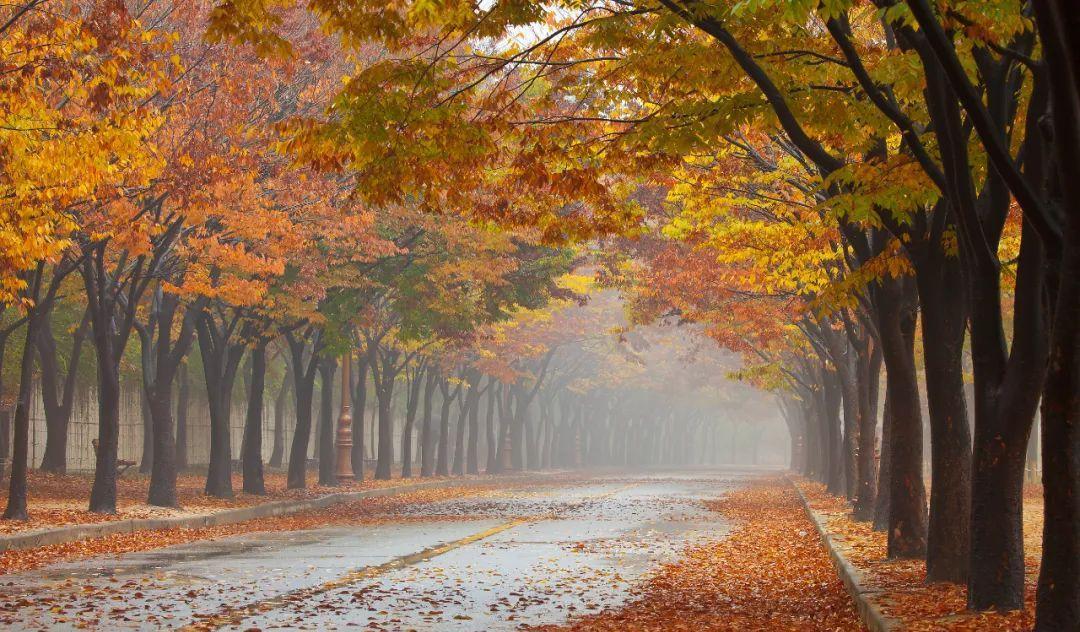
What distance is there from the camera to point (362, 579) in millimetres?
13742

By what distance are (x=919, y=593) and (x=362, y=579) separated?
17.9 feet

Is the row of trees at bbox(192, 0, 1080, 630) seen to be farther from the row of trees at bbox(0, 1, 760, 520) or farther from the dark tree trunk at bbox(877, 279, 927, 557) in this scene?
the row of trees at bbox(0, 1, 760, 520)

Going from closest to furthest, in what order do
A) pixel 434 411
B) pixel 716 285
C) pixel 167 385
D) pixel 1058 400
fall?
pixel 1058 400
pixel 167 385
pixel 716 285
pixel 434 411

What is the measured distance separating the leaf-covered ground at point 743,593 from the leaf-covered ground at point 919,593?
35 cm

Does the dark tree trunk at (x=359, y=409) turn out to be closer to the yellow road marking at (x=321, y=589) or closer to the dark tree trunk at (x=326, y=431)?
the dark tree trunk at (x=326, y=431)

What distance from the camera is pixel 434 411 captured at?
249ft

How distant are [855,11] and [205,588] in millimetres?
10413

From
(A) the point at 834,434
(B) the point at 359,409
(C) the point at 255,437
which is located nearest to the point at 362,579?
(C) the point at 255,437

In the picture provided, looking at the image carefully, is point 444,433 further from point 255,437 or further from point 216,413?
point 216,413

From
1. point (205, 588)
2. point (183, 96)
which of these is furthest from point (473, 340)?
point (205, 588)

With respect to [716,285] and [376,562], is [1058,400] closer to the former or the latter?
[376,562]

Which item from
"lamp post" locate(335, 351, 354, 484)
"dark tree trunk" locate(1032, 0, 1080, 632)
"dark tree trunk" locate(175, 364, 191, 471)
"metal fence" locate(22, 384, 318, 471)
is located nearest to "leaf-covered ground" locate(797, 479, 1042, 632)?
"dark tree trunk" locate(1032, 0, 1080, 632)

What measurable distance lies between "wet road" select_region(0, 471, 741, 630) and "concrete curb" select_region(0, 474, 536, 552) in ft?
6.15

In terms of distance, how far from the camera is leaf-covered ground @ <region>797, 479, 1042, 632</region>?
944 centimetres
